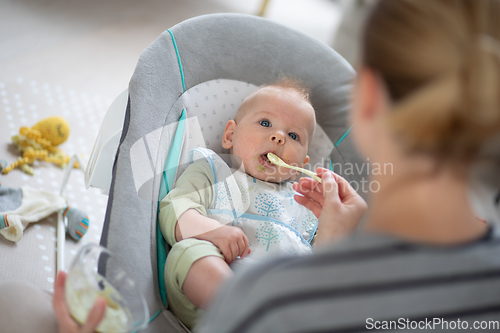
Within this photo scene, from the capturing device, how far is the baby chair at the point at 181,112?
0.92 m

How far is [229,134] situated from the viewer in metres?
1.33

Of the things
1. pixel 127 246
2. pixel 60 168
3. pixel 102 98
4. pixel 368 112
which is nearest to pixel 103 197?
pixel 60 168

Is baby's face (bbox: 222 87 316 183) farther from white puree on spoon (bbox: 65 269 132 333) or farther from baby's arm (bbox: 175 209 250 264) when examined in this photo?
white puree on spoon (bbox: 65 269 132 333)

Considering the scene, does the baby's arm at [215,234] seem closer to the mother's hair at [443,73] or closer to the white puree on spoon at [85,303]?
the white puree on spoon at [85,303]

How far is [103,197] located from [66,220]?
9.1 inches

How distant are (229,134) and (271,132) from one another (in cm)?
15

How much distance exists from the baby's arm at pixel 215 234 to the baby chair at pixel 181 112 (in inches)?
2.8

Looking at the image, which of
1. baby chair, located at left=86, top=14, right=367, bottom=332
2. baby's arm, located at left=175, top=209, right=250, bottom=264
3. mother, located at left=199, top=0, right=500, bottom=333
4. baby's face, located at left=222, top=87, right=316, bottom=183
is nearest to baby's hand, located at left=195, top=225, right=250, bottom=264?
baby's arm, located at left=175, top=209, right=250, bottom=264

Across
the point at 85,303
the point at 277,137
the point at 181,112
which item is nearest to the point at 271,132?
the point at 277,137

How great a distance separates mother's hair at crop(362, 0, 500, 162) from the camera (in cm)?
A: 43

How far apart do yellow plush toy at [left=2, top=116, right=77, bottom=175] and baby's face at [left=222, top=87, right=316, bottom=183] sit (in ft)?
2.47

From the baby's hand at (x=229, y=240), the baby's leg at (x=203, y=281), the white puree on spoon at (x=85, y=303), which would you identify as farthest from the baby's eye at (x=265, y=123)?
the white puree on spoon at (x=85, y=303)

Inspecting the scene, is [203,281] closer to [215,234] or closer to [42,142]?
[215,234]

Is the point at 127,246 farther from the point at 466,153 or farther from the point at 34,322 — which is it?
the point at 466,153
